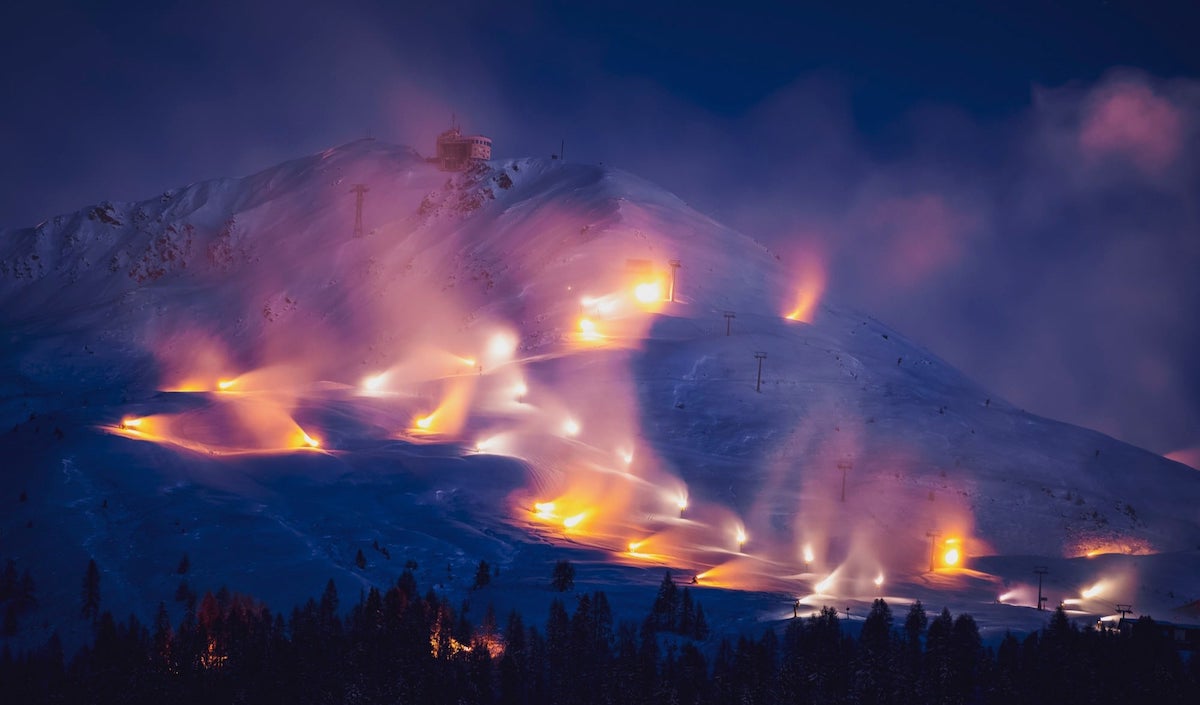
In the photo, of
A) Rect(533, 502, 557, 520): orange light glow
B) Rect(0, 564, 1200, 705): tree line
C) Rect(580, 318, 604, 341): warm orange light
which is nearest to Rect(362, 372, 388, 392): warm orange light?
Rect(580, 318, 604, 341): warm orange light

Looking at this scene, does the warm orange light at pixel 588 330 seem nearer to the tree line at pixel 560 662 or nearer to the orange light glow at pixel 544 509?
the orange light glow at pixel 544 509

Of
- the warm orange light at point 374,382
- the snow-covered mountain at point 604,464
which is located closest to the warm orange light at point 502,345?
the snow-covered mountain at point 604,464

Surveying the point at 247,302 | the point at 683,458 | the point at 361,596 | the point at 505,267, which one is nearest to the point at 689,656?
the point at 361,596

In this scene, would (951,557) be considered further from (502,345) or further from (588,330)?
(502,345)

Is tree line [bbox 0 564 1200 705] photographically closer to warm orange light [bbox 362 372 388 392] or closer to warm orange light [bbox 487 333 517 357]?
warm orange light [bbox 362 372 388 392]

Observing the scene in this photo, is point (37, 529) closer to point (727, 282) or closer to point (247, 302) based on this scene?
point (727, 282)

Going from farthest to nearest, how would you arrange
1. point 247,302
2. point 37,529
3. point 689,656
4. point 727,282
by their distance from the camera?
point 247,302
point 727,282
point 37,529
point 689,656
